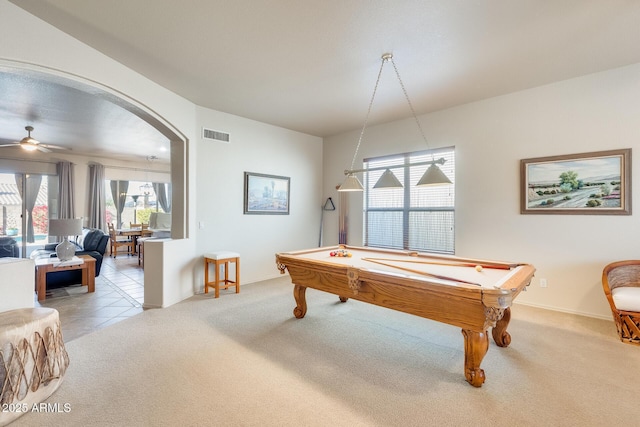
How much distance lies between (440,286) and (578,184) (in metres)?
3.00

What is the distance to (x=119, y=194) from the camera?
9.30 m

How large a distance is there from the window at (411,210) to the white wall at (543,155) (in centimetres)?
18

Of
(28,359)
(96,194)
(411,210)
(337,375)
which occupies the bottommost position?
(337,375)

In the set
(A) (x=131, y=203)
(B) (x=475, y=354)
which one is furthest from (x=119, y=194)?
(B) (x=475, y=354)

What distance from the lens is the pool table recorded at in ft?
6.61

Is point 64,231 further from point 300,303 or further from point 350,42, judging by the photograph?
point 350,42

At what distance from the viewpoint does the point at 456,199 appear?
→ 4645 millimetres

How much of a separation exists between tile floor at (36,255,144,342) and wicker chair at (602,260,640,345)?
5.55 meters

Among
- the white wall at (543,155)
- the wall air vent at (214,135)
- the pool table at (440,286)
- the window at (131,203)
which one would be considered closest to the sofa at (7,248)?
the window at (131,203)

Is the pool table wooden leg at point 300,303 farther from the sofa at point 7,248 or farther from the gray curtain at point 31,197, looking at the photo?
the gray curtain at point 31,197

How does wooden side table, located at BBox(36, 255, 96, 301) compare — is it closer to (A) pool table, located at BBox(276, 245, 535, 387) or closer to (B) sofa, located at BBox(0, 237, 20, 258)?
(B) sofa, located at BBox(0, 237, 20, 258)

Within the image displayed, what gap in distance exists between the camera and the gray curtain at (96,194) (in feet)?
26.9

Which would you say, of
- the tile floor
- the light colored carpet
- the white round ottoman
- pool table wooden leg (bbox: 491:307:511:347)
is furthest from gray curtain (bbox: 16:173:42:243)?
pool table wooden leg (bbox: 491:307:511:347)

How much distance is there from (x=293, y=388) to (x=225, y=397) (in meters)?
0.49
